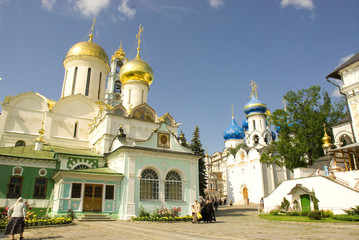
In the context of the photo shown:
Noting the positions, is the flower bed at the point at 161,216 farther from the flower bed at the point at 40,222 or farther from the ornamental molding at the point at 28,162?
the ornamental molding at the point at 28,162

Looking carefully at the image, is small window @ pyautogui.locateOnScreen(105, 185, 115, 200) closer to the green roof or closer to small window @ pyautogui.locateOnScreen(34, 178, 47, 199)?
the green roof

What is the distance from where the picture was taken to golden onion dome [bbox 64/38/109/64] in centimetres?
2836

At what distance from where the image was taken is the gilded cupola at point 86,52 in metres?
28.3

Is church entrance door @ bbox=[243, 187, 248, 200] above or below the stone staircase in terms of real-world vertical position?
above

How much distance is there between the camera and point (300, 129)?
23.2 m

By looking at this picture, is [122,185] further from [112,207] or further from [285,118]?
[285,118]

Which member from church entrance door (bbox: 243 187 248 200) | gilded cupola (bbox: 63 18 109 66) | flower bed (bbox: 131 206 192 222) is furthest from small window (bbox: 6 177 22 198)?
church entrance door (bbox: 243 187 248 200)

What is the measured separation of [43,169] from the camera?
17672mm

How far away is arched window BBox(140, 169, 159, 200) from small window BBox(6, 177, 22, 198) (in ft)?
24.6

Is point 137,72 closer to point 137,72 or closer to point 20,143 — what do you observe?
point 137,72

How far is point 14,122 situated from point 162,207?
1466cm

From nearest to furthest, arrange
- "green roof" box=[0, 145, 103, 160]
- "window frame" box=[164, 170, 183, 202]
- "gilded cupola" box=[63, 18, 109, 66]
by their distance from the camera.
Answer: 1. "green roof" box=[0, 145, 103, 160]
2. "window frame" box=[164, 170, 183, 202]
3. "gilded cupola" box=[63, 18, 109, 66]

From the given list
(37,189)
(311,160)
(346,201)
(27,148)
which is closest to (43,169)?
(37,189)

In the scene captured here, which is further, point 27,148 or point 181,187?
point 27,148
